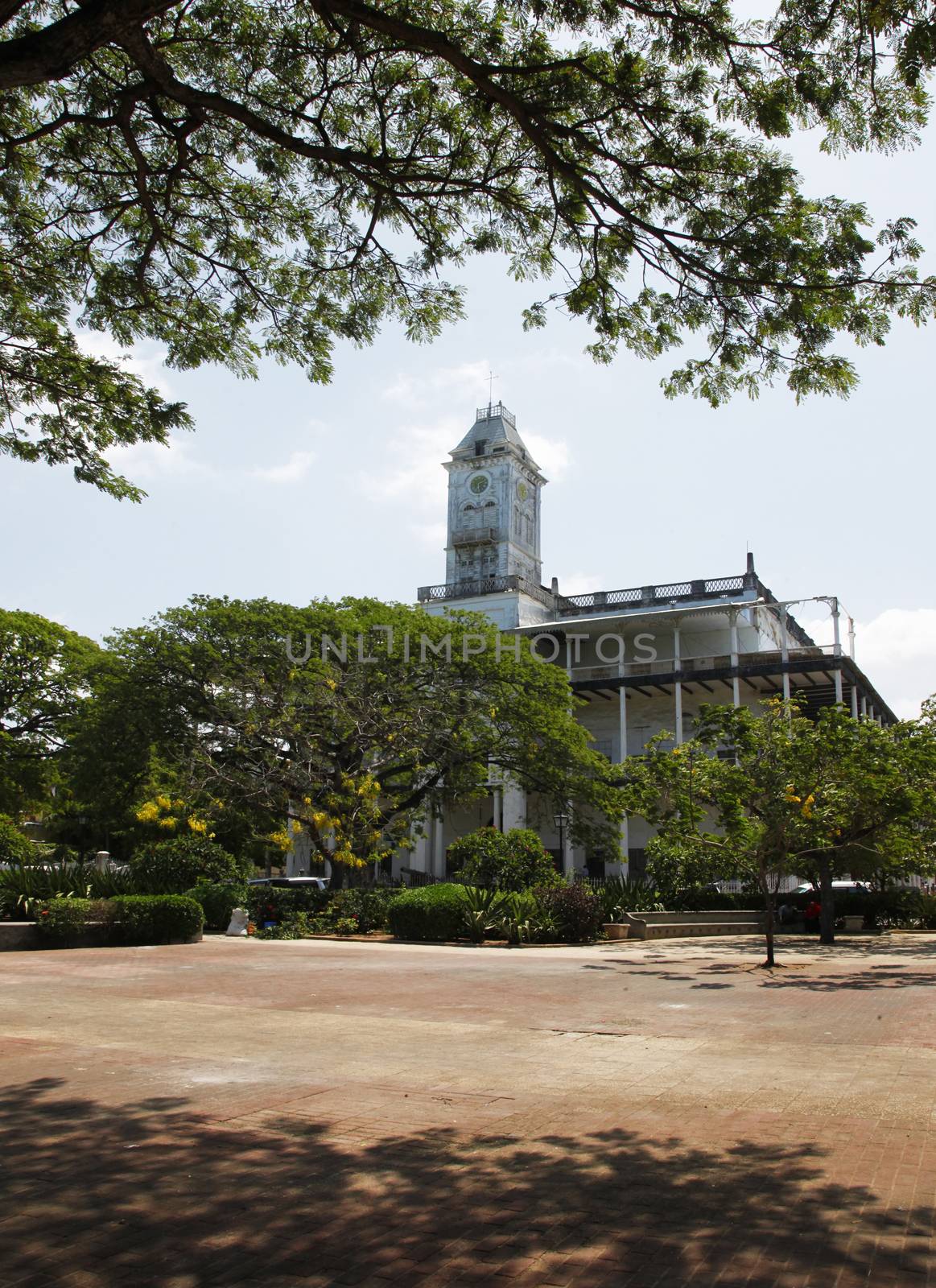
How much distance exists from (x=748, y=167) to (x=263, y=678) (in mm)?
21755

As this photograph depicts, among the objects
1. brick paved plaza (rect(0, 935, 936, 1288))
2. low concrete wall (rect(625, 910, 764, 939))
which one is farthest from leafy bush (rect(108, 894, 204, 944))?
low concrete wall (rect(625, 910, 764, 939))

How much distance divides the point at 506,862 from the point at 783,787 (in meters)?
10.3

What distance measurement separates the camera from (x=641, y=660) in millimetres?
43375

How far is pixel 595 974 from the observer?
1453 cm

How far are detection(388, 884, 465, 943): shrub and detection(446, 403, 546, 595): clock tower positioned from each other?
33.1m

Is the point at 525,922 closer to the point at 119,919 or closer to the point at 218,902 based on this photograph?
the point at 218,902

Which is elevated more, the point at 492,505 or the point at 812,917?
the point at 492,505

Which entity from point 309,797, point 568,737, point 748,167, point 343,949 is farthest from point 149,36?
point 568,737

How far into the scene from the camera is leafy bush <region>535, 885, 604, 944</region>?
21.5 meters

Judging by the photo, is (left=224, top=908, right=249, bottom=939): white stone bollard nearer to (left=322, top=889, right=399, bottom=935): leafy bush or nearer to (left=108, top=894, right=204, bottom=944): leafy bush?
(left=322, top=889, right=399, bottom=935): leafy bush

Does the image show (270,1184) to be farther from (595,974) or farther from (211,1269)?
(595,974)

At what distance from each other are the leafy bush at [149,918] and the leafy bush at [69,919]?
196 mm

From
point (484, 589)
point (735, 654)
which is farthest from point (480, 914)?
point (484, 589)

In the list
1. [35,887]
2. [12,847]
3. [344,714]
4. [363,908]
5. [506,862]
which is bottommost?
[363,908]
